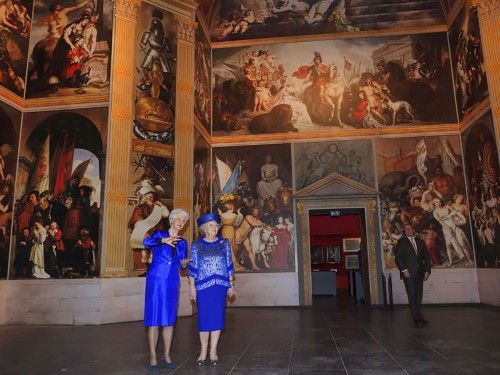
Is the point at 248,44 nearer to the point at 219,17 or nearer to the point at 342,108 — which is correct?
the point at 219,17

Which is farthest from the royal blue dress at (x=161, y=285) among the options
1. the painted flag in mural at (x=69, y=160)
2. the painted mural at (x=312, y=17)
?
the painted mural at (x=312, y=17)

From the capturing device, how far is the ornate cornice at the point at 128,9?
34.4 feet

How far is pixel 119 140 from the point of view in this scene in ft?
32.2

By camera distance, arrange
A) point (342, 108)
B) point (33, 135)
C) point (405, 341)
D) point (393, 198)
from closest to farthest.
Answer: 1. point (405, 341)
2. point (33, 135)
3. point (393, 198)
4. point (342, 108)

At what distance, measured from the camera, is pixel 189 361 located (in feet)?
16.6

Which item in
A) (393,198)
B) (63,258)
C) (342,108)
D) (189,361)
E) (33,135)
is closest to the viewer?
(189,361)

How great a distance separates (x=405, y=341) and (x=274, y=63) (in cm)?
1051

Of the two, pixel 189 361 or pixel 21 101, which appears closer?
pixel 189 361

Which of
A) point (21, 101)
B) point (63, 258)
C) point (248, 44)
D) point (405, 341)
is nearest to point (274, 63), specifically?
point (248, 44)

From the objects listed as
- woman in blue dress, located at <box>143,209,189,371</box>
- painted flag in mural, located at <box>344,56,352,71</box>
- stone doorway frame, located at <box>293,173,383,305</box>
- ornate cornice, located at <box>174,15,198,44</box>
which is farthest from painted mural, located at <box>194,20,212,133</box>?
woman in blue dress, located at <box>143,209,189,371</box>

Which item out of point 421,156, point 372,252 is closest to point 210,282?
point 372,252

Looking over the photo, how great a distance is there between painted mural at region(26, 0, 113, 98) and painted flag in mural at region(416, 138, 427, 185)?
9.27 metres

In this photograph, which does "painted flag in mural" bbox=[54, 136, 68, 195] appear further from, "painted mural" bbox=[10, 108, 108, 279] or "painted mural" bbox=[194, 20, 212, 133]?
"painted mural" bbox=[194, 20, 212, 133]

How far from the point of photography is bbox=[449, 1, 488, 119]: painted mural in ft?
38.1
